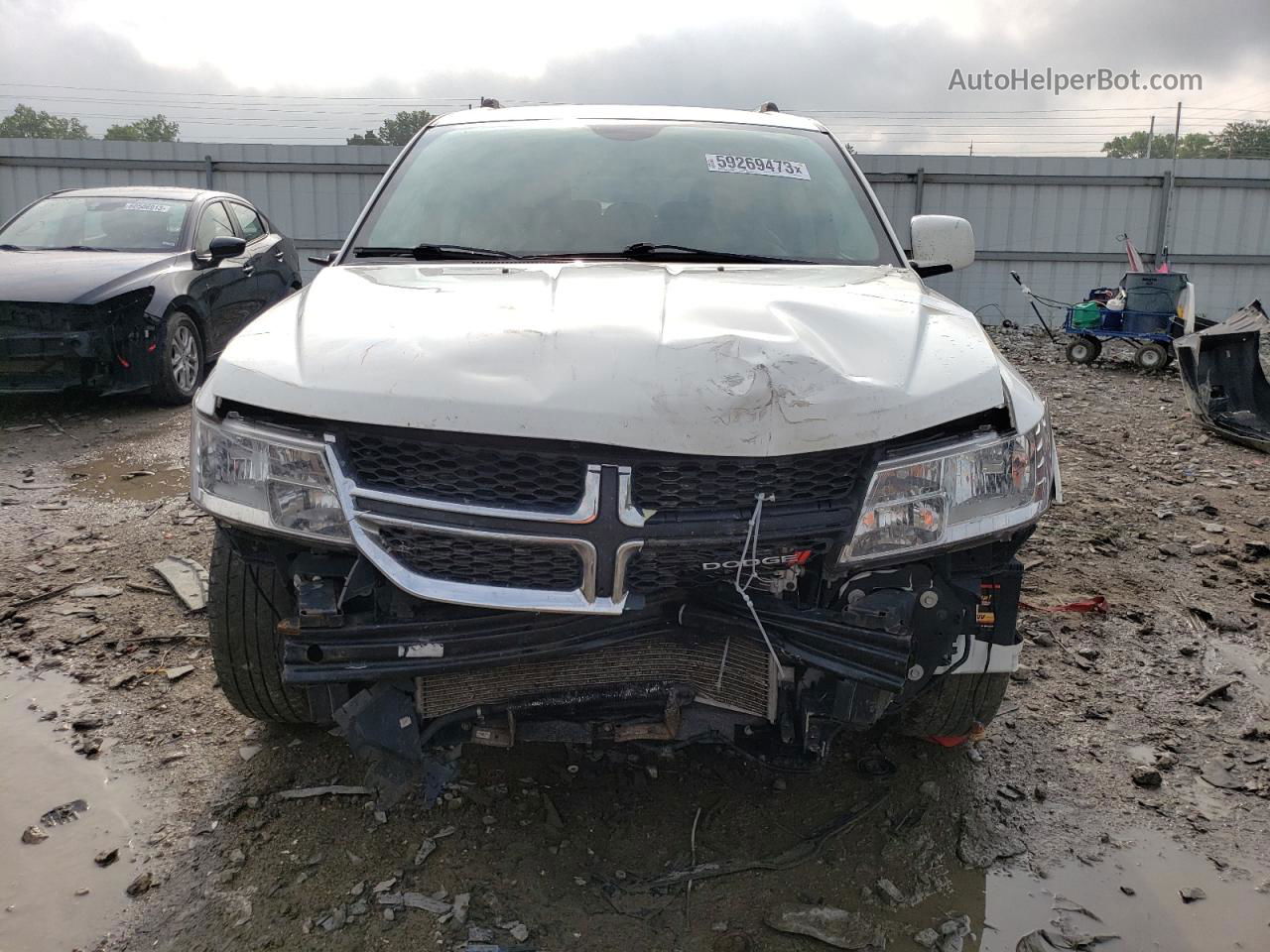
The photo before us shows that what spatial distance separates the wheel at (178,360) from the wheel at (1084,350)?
30.1 feet

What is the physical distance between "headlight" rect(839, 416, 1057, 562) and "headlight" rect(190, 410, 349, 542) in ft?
3.43

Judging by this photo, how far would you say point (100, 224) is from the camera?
7324mm

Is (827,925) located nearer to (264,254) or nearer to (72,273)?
(72,273)

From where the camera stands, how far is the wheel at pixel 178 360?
21.9 ft

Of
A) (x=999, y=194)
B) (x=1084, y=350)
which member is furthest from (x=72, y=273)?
(x=999, y=194)

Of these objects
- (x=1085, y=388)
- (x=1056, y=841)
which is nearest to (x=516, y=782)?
(x=1056, y=841)

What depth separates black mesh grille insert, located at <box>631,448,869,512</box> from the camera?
1931 mm

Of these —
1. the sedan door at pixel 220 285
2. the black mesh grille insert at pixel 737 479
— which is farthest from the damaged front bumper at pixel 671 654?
the sedan door at pixel 220 285

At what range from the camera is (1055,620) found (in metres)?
3.74

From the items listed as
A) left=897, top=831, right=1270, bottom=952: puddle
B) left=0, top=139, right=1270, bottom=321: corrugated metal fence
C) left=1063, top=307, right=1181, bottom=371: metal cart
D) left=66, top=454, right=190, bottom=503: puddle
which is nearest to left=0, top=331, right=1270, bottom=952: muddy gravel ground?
left=897, top=831, right=1270, bottom=952: puddle

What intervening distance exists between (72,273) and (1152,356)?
1017 centimetres

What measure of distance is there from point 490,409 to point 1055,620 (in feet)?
8.92

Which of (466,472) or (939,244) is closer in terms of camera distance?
(466,472)

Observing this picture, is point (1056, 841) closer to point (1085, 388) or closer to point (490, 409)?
point (490, 409)
